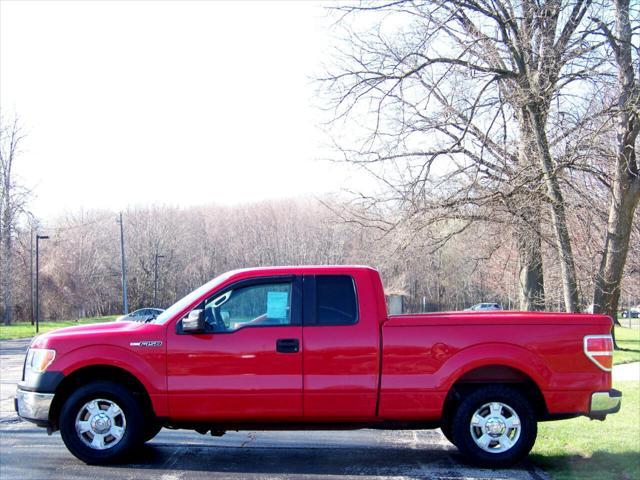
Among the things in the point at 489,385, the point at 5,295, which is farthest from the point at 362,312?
the point at 5,295

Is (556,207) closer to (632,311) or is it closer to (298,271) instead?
(298,271)

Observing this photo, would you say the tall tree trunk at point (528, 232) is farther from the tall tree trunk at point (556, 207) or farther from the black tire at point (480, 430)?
the black tire at point (480, 430)

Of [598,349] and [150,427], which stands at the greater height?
[598,349]

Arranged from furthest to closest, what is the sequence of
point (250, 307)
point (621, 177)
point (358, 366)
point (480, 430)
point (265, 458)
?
point (621, 177), point (265, 458), point (250, 307), point (480, 430), point (358, 366)

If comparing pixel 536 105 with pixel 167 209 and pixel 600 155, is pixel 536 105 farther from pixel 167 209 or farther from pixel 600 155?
pixel 167 209

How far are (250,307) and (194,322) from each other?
61cm

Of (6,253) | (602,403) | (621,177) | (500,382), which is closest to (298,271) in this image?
(500,382)

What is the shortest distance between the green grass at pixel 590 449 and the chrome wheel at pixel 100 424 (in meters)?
4.20

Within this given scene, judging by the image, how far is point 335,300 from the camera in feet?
21.5

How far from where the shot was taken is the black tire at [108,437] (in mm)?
6398

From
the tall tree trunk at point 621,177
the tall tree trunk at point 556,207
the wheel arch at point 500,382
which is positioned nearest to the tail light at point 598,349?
the wheel arch at point 500,382

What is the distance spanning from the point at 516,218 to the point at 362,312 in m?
8.87

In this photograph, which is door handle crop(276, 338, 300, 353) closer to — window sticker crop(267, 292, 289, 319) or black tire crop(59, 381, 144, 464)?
window sticker crop(267, 292, 289, 319)

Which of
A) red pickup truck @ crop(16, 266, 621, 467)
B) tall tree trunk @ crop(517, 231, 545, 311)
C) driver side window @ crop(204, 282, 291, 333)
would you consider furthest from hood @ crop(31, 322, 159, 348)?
tall tree trunk @ crop(517, 231, 545, 311)
